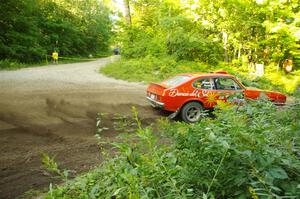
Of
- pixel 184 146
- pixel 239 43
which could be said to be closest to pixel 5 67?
pixel 239 43

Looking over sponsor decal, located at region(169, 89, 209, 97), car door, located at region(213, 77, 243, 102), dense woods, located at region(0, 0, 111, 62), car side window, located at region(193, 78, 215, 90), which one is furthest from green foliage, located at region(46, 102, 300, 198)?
dense woods, located at region(0, 0, 111, 62)

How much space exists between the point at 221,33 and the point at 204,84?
1116cm

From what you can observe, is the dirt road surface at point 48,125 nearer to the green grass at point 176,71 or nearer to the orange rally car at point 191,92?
the orange rally car at point 191,92

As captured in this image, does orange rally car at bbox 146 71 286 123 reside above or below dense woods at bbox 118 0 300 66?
below

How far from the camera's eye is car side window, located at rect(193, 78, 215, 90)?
23.5 ft

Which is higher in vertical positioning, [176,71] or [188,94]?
[176,71]

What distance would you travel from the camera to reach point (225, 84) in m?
7.42

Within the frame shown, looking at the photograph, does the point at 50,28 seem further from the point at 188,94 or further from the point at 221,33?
the point at 188,94

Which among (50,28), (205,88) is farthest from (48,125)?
(50,28)

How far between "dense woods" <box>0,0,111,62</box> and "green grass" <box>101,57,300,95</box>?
28.1 feet

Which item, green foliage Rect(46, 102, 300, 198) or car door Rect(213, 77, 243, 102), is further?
car door Rect(213, 77, 243, 102)

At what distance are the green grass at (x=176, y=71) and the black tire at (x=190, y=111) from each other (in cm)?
682

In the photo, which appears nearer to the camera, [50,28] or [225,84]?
[225,84]

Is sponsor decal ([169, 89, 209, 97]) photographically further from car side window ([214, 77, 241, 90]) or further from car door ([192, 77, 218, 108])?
car side window ([214, 77, 241, 90])
